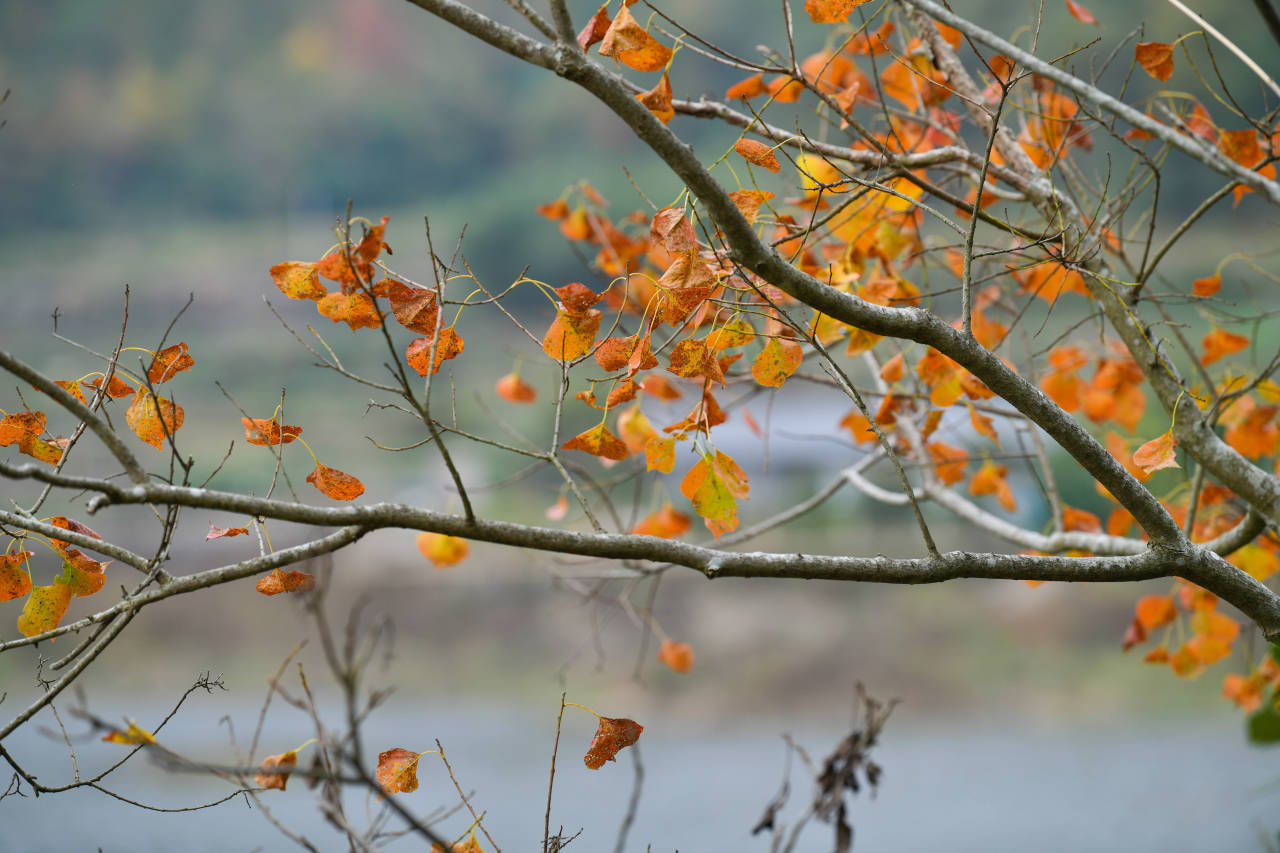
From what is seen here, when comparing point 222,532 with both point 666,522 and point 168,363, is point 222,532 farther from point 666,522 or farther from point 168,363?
point 666,522

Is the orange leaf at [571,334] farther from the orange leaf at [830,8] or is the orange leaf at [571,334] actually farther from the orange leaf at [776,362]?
the orange leaf at [830,8]

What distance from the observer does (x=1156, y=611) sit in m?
0.81

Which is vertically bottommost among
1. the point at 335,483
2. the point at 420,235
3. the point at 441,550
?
the point at 335,483

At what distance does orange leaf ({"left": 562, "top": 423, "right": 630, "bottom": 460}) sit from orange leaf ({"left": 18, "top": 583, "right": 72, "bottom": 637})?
0.82 ft

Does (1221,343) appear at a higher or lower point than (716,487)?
higher

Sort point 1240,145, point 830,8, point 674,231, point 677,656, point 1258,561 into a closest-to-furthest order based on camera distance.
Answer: point 674,231
point 830,8
point 1240,145
point 1258,561
point 677,656

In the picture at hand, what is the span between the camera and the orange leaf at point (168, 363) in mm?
466

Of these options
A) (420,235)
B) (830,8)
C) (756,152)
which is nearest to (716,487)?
(756,152)

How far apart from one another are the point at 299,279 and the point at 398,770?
241 mm

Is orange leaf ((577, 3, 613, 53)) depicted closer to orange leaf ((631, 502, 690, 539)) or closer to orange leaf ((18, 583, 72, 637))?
orange leaf ((18, 583, 72, 637))

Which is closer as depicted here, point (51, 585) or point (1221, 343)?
point (51, 585)

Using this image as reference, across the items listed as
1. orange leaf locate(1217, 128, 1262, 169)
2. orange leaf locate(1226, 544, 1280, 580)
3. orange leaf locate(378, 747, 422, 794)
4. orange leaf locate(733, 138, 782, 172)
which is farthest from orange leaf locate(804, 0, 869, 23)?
orange leaf locate(1226, 544, 1280, 580)

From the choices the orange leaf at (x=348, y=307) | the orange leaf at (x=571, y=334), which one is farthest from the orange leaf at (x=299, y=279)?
the orange leaf at (x=571, y=334)

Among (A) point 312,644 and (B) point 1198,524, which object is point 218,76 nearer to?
(A) point 312,644
